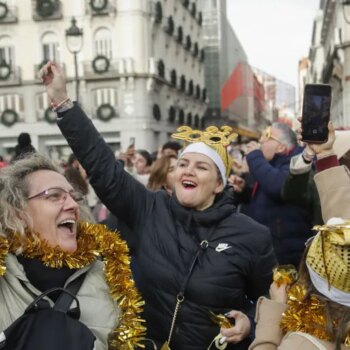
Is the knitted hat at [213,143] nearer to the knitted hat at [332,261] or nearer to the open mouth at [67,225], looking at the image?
→ the open mouth at [67,225]

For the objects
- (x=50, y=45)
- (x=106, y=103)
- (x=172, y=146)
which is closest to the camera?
(x=172, y=146)

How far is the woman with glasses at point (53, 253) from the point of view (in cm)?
248

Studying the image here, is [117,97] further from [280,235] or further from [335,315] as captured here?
[335,315]

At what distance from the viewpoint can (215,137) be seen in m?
3.41

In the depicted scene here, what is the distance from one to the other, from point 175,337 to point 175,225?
61cm

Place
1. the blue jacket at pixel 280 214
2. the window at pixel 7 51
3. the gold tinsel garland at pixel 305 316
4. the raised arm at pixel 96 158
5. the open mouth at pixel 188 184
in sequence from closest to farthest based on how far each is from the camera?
1. the gold tinsel garland at pixel 305 316
2. the raised arm at pixel 96 158
3. the open mouth at pixel 188 184
4. the blue jacket at pixel 280 214
5. the window at pixel 7 51

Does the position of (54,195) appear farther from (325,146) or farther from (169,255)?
(325,146)

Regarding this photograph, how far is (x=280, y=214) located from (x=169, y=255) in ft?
7.59

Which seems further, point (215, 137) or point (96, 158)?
point (215, 137)

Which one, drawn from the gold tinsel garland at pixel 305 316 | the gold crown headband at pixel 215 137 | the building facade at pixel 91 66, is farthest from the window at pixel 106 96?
the gold tinsel garland at pixel 305 316

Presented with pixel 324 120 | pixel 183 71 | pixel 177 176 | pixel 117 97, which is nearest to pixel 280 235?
pixel 177 176

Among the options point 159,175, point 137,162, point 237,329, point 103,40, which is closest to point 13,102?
point 103,40

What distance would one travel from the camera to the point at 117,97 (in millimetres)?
31703

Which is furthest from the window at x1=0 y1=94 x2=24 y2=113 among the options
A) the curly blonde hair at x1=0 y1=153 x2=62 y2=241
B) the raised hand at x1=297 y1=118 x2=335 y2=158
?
the raised hand at x1=297 y1=118 x2=335 y2=158
